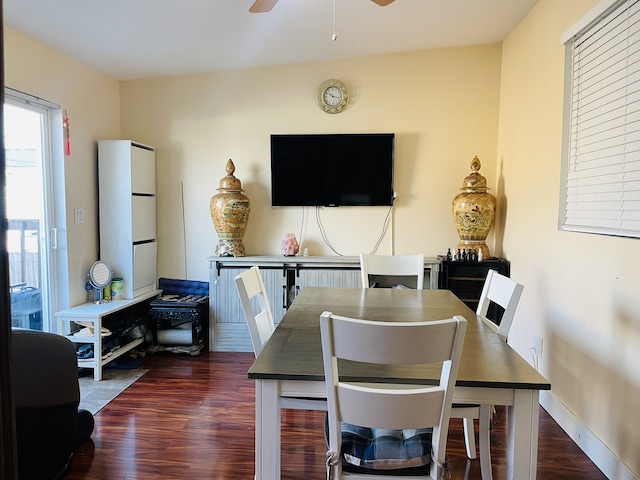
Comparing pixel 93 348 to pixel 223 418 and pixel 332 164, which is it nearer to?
pixel 223 418

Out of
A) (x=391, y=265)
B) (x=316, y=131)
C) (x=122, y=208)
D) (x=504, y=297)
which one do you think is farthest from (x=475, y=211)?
(x=122, y=208)

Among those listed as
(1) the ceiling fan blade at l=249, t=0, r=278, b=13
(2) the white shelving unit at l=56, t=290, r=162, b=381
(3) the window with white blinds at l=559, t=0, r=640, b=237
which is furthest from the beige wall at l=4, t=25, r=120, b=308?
(3) the window with white blinds at l=559, t=0, r=640, b=237

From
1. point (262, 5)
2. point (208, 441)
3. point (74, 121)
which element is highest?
point (262, 5)

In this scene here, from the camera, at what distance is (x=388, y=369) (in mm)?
1334

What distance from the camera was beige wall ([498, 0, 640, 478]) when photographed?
1.90m

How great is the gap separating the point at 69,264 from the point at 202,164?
1.39m

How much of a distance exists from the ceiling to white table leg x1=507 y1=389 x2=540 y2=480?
2500 millimetres

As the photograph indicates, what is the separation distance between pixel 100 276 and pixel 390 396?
291cm

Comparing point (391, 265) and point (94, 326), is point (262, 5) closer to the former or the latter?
point (391, 265)

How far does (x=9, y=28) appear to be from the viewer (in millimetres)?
2584

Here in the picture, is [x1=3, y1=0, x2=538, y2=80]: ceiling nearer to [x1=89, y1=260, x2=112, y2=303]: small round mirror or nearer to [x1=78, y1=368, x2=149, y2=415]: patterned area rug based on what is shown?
[x1=89, y1=260, x2=112, y2=303]: small round mirror

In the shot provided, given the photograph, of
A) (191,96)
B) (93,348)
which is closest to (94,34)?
(191,96)

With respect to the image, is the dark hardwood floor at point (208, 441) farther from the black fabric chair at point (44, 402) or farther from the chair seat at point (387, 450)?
the chair seat at point (387, 450)

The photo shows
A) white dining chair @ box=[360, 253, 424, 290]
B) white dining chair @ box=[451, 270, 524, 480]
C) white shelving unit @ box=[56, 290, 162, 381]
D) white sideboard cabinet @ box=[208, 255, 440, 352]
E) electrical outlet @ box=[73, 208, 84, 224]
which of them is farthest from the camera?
white sideboard cabinet @ box=[208, 255, 440, 352]
